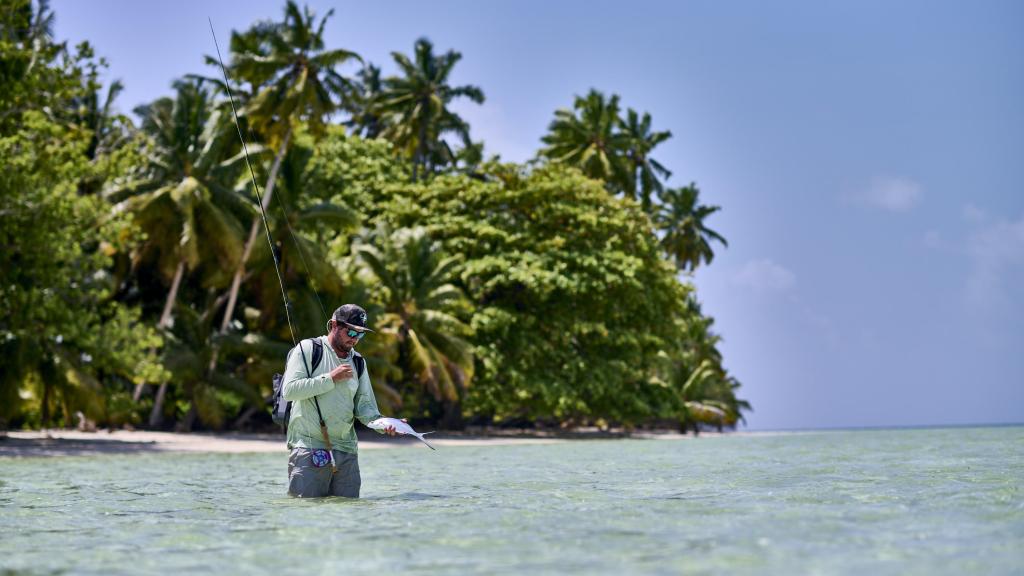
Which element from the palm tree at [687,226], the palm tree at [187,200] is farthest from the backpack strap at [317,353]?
the palm tree at [687,226]

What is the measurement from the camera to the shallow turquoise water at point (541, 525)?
5102 millimetres

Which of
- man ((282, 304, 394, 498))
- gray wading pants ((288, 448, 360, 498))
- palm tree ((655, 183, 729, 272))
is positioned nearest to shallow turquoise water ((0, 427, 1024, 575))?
Answer: gray wading pants ((288, 448, 360, 498))

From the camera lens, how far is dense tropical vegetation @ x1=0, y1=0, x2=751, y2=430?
71.3 ft

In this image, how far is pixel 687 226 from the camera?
65.8 metres

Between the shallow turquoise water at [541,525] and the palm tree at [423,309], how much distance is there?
746 inches

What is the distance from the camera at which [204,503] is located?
30.1 feet

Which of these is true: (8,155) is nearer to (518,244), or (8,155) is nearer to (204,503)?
(204,503)

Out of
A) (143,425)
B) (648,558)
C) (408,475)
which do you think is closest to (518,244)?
(143,425)

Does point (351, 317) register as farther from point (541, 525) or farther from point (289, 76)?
point (289, 76)

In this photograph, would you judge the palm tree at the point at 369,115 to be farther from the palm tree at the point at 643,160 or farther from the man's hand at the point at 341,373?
the man's hand at the point at 341,373

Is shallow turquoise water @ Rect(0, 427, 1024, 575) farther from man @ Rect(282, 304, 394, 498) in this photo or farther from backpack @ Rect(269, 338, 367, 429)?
backpack @ Rect(269, 338, 367, 429)

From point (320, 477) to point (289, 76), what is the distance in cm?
2659

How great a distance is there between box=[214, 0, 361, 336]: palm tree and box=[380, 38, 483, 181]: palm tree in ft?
39.8

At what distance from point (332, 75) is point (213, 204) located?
20.8 ft
